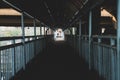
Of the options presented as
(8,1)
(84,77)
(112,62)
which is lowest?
(84,77)

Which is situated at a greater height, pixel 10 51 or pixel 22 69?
pixel 10 51

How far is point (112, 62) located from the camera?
7.82 m

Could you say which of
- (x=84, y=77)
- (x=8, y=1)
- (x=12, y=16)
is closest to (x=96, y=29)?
(x=84, y=77)

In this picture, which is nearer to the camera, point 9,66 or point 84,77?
point 9,66

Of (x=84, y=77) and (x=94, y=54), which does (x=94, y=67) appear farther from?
(x=84, y=77)

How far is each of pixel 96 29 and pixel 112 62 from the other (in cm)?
968

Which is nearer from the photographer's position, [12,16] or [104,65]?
[104,65]

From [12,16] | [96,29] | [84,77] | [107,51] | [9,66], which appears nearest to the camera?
[107,51]

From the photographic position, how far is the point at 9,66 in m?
9.56

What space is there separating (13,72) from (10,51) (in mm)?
715

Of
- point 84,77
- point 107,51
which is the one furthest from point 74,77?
point 107,51

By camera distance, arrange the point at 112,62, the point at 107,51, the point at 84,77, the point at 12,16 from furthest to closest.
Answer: the point at 12,16, the point at 84,77, the point at 107,51, the point at 112,62

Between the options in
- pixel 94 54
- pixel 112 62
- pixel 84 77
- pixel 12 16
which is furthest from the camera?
pixel 12 16

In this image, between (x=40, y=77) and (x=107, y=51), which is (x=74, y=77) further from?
(x=107, y=51)
